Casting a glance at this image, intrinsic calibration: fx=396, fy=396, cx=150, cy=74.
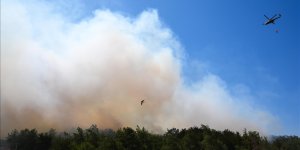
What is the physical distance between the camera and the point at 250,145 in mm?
100938

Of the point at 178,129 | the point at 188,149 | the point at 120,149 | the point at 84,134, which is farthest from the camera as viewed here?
the point at 178,129

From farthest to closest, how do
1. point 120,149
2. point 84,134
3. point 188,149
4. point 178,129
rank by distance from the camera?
point 178,129 → point 84,134 → point 188,149 → point 120,149

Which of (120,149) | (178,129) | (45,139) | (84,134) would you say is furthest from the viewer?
(178,129)

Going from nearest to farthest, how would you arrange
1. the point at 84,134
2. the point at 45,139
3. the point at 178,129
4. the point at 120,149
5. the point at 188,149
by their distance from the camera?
the point at 120,149 < the point at 188,149 < the point at 84,134 < the point at 45,139 < the point at 178,129

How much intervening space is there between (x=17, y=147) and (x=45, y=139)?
34.6 ft

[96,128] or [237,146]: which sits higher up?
[96,128]

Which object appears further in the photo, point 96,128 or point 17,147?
point 17,147

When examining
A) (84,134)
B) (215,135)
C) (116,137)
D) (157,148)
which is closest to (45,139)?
(84,134)

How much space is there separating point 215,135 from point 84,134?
38309 mm

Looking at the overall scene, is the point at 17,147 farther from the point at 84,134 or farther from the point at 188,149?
the point at 188,149

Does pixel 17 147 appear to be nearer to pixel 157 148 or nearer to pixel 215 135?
pixel 157 148

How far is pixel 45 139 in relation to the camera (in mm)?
129625

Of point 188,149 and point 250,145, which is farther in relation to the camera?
point 188,149

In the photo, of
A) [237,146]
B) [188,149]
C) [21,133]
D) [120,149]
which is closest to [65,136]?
[21,133]
